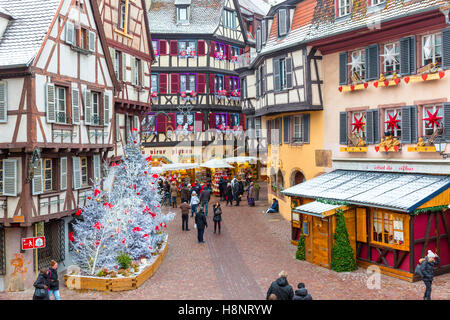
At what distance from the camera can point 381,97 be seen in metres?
18.8

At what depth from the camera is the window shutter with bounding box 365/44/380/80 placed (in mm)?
18772

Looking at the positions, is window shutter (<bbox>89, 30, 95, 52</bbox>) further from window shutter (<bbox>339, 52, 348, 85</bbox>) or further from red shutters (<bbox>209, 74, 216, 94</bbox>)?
red shutters (<bbox>209, 74, 216, 94</bbox>)

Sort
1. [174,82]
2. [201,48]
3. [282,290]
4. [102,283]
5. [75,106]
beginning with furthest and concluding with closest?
A: [201,48] < [174,82] < [75,106] < [102,283] < [282,290]

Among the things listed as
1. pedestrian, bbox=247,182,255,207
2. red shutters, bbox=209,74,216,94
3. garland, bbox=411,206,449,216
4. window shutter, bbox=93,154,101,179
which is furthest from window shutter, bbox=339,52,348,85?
red shutters, bbox=209,74,216,94

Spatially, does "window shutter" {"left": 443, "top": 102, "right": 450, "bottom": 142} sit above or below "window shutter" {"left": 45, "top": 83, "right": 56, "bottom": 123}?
below

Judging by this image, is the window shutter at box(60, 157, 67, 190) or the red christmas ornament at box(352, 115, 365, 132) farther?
the red christmas ornament at box(352, 115, 365, 132)

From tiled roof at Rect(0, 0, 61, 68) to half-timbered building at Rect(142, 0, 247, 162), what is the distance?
1959 cm

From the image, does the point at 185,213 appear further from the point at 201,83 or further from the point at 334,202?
the point at 201,83

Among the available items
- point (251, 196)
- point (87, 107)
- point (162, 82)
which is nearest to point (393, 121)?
point (87, 107)

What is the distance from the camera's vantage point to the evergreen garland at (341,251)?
53.6ft

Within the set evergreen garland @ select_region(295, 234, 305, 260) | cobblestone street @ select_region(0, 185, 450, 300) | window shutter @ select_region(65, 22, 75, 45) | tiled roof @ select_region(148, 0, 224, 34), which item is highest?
tiled roof @ select_region(148, 0, 224, 34)

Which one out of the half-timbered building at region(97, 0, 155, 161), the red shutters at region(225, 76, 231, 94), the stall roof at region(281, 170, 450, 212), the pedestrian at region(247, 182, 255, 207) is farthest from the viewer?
the red shutters at region(225, 76, 231, 94)

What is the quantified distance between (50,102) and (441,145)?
13.1 metres

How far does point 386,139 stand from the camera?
1841cm
